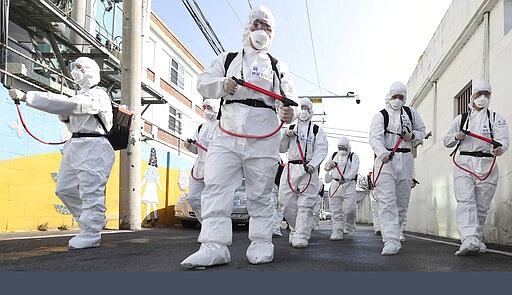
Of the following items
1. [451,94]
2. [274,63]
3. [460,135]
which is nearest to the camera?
[274,63]

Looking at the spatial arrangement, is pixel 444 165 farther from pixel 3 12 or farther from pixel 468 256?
pixel 3 12

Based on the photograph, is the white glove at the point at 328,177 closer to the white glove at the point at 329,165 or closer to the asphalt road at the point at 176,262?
the white glove at the point at 329,165

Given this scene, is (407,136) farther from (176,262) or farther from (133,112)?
(133,112)

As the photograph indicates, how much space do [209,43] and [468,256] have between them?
9.54 meters

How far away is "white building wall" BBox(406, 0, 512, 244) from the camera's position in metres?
8.56

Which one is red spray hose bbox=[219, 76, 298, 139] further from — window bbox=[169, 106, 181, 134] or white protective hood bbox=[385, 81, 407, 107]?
window bbox=[169, 106, 181, 134]

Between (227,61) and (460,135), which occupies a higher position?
(227,61)

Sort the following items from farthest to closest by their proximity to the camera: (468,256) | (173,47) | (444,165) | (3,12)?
(173,47)
(444,165)
(3,12)
(468,256)

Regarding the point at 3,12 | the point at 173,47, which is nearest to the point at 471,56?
the point at 3,12

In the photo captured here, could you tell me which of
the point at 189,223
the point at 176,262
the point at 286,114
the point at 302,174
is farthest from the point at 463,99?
the point at 176,262

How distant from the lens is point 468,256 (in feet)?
19.0

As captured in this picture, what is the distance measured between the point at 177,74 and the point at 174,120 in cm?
246

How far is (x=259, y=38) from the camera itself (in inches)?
192

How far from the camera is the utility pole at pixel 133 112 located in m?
11.1
